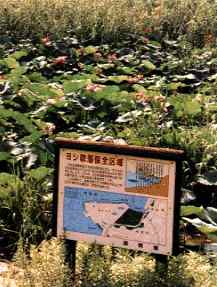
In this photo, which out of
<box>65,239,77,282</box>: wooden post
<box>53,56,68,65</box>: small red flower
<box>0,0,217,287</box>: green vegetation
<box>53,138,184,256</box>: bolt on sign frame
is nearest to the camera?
<box>53,138,184,256</box>: bolt on sign frame

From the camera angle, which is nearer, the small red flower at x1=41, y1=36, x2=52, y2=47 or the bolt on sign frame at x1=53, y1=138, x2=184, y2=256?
the bolt on sign frame at x1=53, y1=138, x2=184, y2=256

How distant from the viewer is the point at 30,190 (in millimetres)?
4066

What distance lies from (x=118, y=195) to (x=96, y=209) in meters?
0.11

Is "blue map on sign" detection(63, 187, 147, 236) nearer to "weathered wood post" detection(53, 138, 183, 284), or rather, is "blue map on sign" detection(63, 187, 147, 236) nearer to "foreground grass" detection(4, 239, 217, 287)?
"weathered wood post" detection(53, 138, 183, 284)

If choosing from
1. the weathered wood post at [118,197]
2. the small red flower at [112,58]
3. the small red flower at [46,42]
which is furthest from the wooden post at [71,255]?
the small red flower at [46,42]

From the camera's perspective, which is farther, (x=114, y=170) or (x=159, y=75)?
(x=159, y=75)

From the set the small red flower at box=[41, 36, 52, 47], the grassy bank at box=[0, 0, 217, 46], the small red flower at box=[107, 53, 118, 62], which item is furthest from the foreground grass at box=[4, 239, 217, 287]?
the grassy bank at box=[0, 0, 217, 46]

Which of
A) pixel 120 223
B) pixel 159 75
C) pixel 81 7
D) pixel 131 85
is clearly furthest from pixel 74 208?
pixel 81 7

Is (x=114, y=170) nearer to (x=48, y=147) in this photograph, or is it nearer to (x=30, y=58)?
(x=48, y=147)

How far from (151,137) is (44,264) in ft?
6.95

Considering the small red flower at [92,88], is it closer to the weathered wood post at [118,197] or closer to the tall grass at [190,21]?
the weathered wood post at [118,197]

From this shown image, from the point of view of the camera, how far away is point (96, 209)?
295 centimetres

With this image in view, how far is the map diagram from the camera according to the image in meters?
2.87

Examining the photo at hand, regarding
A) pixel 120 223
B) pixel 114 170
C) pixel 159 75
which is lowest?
pixel 159 75
